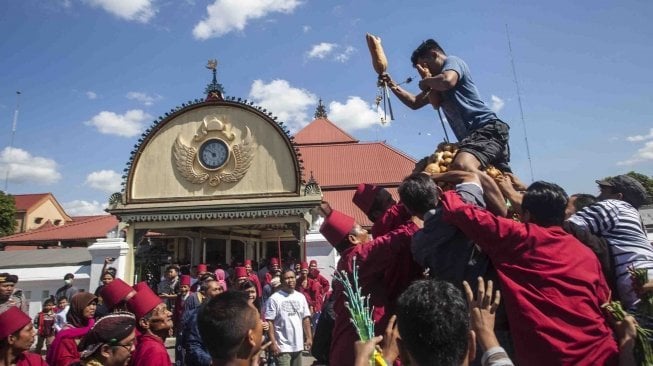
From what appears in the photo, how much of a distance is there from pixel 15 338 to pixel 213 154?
13.0 m

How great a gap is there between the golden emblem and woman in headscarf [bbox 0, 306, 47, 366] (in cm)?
1220

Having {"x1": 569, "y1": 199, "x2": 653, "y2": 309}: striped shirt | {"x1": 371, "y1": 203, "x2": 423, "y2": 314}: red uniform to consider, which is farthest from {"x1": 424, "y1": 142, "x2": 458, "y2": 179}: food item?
{"x1": 569, "y1": 199, "x2": 653, "y2": 309}: striped shirt

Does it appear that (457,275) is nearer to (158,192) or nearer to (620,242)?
(620,242)

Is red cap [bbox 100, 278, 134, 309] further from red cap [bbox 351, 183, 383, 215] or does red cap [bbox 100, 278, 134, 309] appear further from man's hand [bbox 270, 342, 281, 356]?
man's hand [bbox 270, 342, 281, 356]

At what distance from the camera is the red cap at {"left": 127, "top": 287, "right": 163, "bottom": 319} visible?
11.1ft

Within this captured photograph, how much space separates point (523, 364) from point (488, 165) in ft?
5.26

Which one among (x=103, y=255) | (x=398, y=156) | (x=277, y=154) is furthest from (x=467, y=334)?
(x=398, y=156)

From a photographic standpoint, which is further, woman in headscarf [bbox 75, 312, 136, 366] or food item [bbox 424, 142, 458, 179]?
food item [bbox 424, 142, 458, 179]

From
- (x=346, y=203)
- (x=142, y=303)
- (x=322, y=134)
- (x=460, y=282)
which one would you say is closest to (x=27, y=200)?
(x=322, y=134)

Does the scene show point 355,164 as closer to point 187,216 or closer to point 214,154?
point 214,154

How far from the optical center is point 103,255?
14453 mm

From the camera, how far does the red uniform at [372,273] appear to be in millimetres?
2611

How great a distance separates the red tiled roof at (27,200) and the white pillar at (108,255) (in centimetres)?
4178

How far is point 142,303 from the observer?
3428 mm
